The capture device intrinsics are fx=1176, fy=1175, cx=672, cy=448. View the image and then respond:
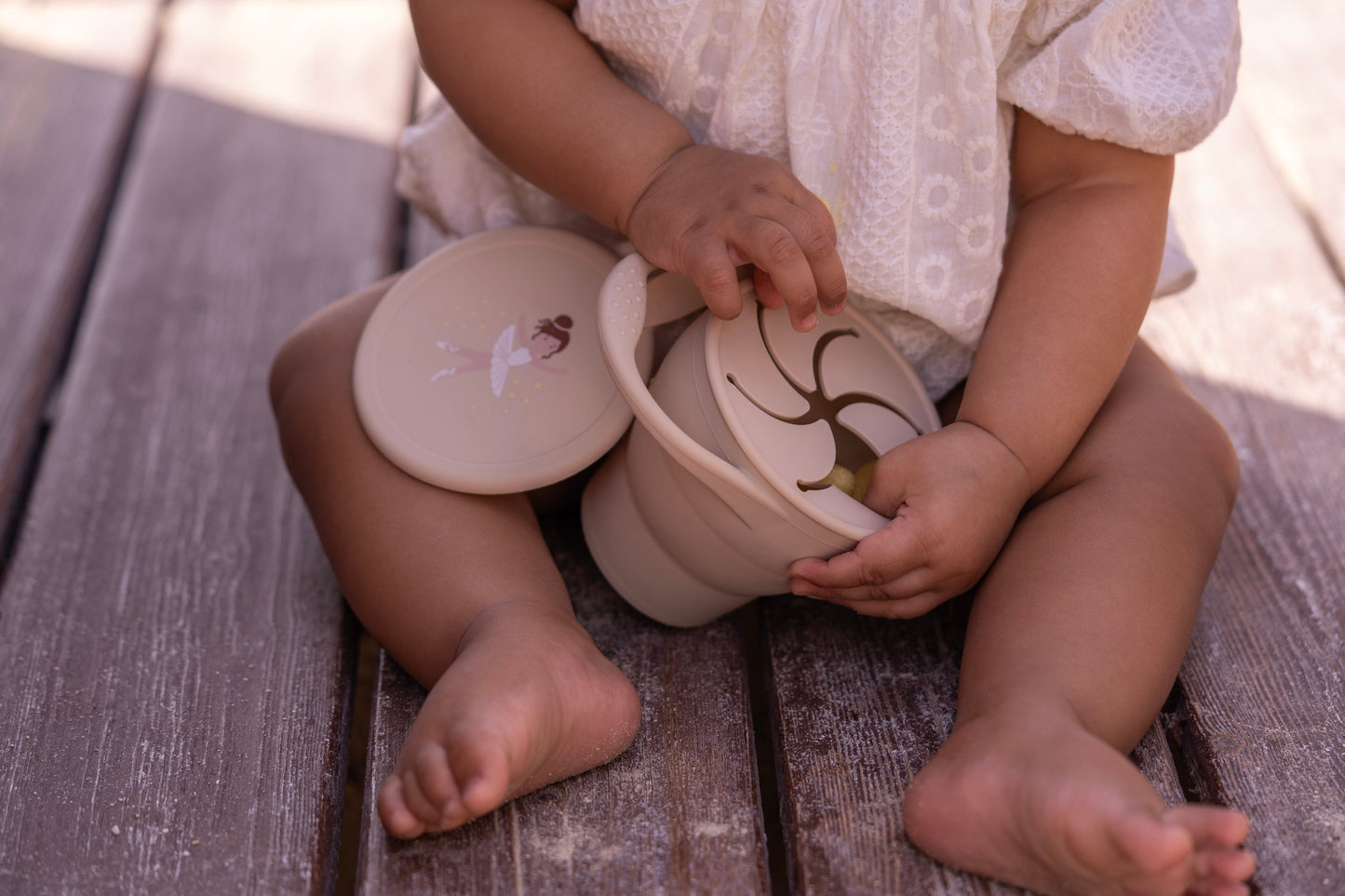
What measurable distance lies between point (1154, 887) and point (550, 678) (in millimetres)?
345

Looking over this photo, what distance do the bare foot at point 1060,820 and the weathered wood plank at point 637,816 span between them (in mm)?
119

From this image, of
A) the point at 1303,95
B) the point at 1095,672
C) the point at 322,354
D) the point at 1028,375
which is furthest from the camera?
the point at 1303,95

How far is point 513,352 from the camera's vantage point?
89 centimetres

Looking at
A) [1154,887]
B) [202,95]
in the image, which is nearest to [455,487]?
[1154,887]

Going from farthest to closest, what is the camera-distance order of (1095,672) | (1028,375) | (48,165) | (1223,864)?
(48,165) → (1028,375) → (1095,672) → (1223,864)

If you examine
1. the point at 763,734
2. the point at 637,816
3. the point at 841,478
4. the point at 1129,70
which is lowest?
the point at 763,734

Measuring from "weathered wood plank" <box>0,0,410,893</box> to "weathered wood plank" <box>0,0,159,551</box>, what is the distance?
0.03 meters

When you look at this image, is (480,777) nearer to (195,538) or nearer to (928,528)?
(928,528)

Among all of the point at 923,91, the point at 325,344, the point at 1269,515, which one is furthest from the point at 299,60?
the point at 1269,515

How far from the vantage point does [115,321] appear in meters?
1.16

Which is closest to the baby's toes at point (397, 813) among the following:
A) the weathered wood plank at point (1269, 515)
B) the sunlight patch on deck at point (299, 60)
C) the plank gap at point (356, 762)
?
the plank gap at point (356, 762)

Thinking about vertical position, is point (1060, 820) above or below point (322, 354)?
above

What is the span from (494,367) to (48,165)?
31.2 inches

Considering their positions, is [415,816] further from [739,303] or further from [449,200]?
[449,200]
